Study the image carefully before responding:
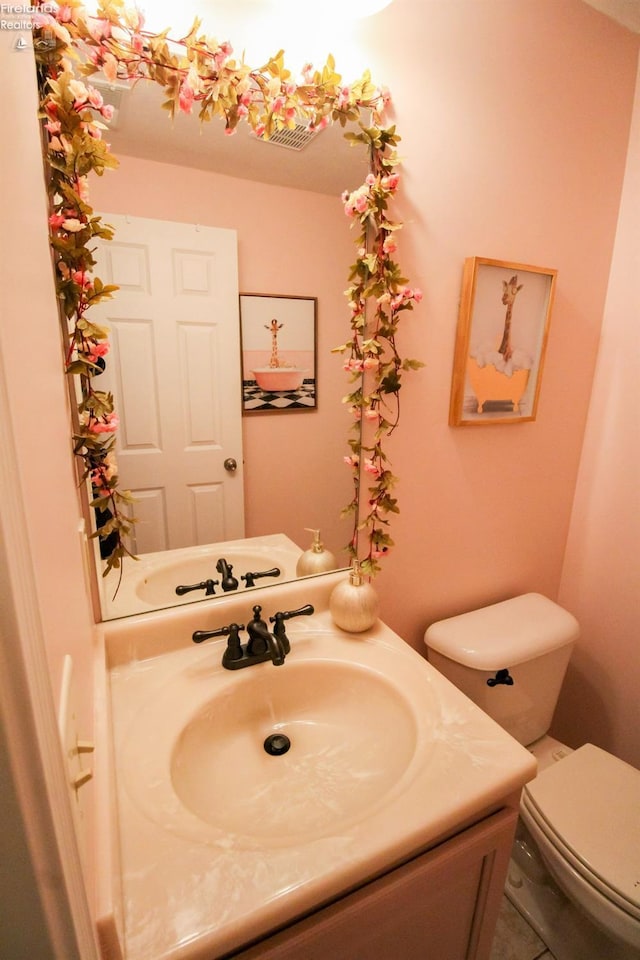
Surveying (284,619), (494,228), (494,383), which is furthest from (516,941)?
(494,228)

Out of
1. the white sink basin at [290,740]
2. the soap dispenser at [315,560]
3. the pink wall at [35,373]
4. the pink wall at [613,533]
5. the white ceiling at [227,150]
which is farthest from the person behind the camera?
the pink wall at [613,533]

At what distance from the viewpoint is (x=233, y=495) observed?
38.7 inches

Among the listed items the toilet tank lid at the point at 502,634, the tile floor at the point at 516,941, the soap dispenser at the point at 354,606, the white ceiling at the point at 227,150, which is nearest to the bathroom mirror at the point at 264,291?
the white ceiling at the point at 227,150

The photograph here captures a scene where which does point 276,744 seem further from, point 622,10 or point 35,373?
point 622,10

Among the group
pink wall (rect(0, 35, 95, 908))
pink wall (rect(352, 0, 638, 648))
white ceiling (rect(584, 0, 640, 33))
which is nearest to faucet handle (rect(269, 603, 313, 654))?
pink wall (rect(352, 0, 638, 648))

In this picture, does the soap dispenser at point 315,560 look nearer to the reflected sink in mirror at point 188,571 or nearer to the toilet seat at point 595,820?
the reflected sink in mirror at point 188,571

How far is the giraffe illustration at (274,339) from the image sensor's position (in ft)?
3.09

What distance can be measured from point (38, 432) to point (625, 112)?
1.71m

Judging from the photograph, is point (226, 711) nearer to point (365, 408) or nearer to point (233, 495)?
point (233, 495)

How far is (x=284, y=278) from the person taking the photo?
3.06 feet

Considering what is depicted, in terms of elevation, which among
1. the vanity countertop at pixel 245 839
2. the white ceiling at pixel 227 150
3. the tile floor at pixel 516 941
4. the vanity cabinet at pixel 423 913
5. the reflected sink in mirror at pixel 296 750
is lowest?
the tile floor at pixel 516 941

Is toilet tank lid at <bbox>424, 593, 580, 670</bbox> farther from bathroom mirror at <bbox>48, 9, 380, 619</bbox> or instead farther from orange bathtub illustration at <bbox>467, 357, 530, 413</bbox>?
orange bathtub illustration at <bbox>467, 357, 530, 413</bbox>

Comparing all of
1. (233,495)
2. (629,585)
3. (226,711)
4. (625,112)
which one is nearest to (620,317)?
(625,112)

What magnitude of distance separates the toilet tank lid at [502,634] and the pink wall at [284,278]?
40cm
